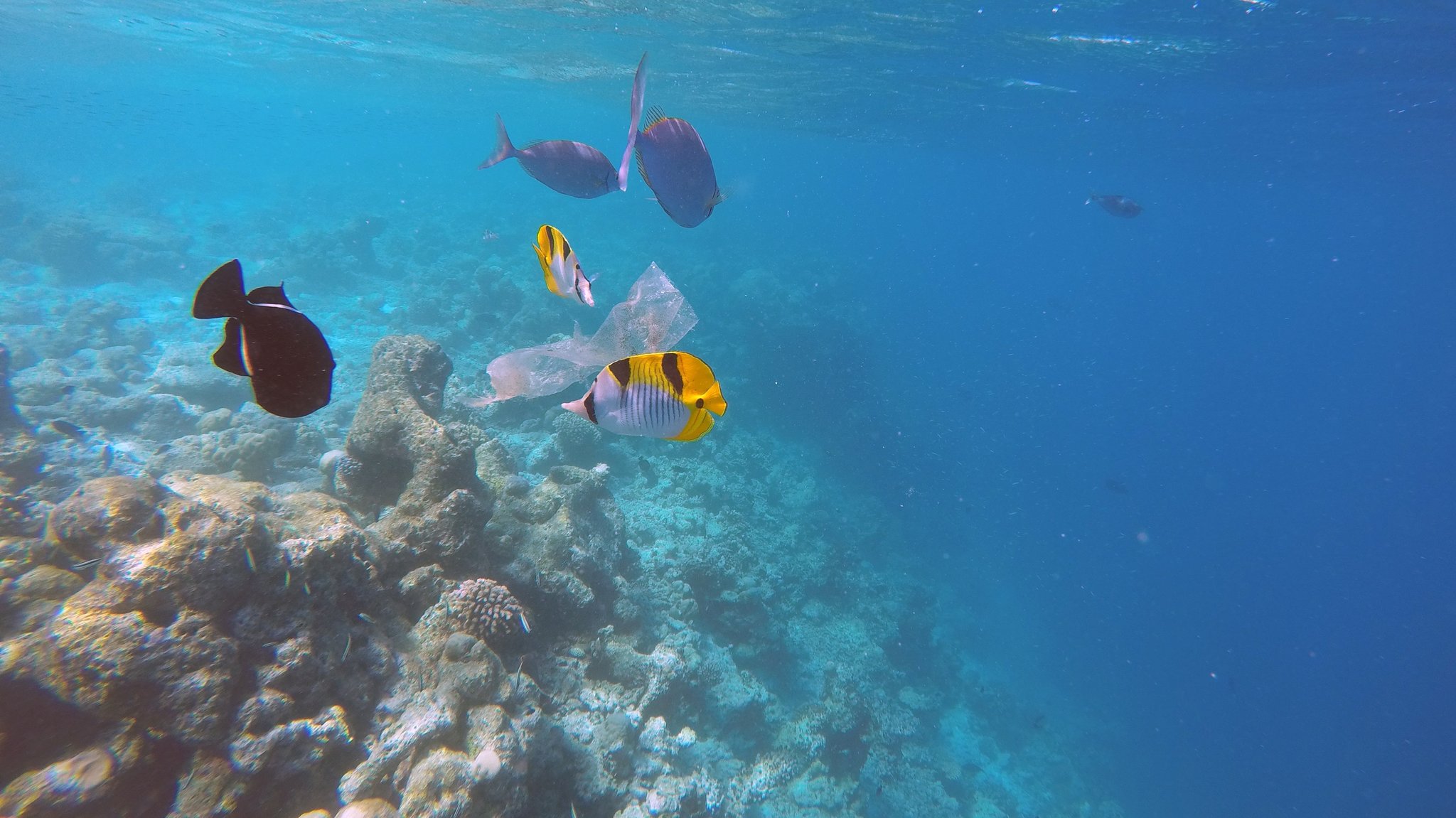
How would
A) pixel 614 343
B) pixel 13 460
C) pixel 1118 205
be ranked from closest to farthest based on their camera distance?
1. pixel 614 343
2. pixel 13 460
3. pixel 1118 205

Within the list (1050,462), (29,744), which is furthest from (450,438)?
(1050,462)

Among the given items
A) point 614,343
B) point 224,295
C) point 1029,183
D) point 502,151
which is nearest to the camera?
point 224,295

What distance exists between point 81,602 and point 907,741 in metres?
12.7

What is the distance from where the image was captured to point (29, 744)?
2627 mm

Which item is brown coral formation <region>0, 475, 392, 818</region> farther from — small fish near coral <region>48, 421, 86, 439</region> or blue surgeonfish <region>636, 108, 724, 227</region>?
small fish near coral <region>48, 421, 86, 439</region>

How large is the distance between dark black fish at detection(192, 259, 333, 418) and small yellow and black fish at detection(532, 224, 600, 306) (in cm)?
111

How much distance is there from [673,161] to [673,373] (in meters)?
1.41

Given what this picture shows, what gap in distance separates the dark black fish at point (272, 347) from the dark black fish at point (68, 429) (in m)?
11.6

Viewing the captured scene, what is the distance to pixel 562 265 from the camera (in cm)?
243

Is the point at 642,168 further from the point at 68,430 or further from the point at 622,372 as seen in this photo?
the point at 68,430

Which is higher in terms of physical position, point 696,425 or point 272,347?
point 272,347

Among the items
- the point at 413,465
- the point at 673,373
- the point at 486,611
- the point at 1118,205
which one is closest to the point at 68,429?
the point at 413,465

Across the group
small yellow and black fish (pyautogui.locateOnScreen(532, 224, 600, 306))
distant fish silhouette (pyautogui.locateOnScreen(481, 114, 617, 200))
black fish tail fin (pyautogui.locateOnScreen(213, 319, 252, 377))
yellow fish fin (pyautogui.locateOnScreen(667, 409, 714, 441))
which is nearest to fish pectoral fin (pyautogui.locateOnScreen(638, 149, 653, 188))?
distant fish silhouette (pyautogui.locateOnScreen(481, 114, 617, 200))

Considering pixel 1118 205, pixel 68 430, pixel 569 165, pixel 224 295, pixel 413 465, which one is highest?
pixel 224 295
